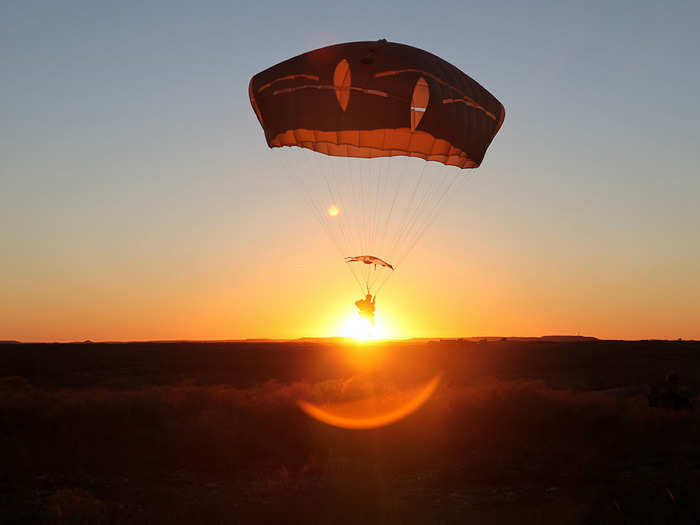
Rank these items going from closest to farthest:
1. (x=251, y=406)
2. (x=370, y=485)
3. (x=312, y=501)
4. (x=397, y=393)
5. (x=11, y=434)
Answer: (x=312, y=501), (x=370, y=485), (x=11, y=434), (x=251, y=406), (x=397, y=393)

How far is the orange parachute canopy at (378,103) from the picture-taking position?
708 inches

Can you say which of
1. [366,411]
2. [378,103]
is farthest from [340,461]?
[378,103]

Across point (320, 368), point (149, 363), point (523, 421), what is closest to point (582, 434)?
point (523, 421)

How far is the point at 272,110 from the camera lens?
19719 mm

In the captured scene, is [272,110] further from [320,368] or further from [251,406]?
[320,368]

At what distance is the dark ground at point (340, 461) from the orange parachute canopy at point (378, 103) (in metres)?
7.66

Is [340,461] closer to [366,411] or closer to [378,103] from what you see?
[366,411]

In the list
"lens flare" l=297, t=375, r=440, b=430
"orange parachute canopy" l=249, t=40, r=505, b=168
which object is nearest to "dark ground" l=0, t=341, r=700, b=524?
"lens flare" l=297, t=375, r=440, b=430

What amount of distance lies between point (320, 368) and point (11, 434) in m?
36.4

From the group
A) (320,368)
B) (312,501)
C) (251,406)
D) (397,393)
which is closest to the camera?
(312,501)

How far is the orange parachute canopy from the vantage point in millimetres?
17984

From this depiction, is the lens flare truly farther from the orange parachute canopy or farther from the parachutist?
the orange parachute canopy

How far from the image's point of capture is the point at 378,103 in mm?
18047

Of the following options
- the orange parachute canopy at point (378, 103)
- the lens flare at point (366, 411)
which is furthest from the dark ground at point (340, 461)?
the orange parachute canopy at point (378, 103)
